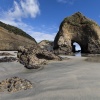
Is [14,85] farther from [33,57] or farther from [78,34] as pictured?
[78,34]

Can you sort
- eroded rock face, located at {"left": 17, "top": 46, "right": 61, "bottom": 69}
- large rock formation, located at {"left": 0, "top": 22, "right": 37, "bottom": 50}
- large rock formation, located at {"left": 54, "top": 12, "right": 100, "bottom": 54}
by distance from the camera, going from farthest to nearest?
large rock formation, located at {"left": 54, "top": 12, "right": 100, "bottom": 54} < large rock formation, located at {"left": 0, "top": 22, "right": 37, "bottom": 50} < eroded rock face, located at {"left": 17, "top": 46, "right": 61, "bottom": 69}

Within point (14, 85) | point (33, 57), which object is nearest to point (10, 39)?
point (33, 57)

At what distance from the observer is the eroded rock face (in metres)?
9.00

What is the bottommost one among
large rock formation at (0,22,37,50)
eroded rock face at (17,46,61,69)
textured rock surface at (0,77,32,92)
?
textured rock surface at (0,77,32,92)

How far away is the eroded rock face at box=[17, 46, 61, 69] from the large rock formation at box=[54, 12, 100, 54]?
20.2 m

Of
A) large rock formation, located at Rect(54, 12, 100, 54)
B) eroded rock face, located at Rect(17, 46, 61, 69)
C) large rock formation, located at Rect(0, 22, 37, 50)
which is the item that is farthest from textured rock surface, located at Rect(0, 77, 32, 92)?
large rock formation, located at Rect(54, 12, 100, 54)

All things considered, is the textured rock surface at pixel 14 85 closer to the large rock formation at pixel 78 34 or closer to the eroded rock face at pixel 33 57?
the eroded rock face at pixel 33 57

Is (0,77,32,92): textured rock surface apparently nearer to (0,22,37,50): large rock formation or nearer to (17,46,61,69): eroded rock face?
(17,46,61,69): eroded rock face

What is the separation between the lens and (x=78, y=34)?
1292 inches

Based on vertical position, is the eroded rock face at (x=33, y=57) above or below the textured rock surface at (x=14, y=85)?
above

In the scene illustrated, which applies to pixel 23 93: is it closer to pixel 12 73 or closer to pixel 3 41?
pixel 12 73

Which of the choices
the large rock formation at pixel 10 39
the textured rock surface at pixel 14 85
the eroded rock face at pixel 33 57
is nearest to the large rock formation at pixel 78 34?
the large rock formation at pixel 10 39

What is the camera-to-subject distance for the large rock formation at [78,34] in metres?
31.2

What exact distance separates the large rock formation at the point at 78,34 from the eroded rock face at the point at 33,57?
20180 mm
